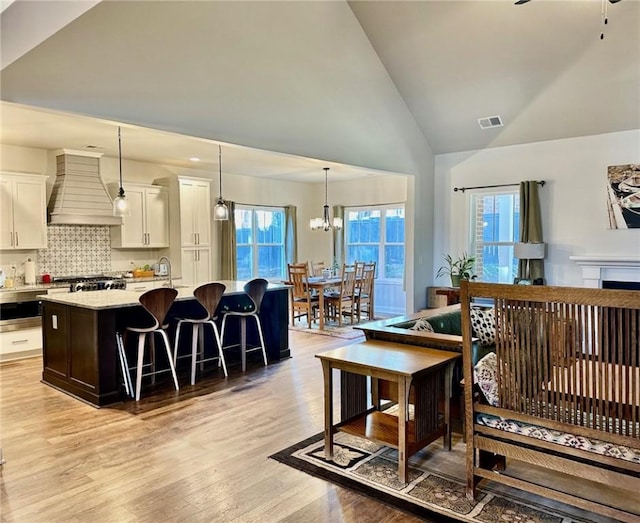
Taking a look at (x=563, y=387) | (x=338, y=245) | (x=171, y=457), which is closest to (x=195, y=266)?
(x=338, y=245)

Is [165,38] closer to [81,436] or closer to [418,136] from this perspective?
[81,436]

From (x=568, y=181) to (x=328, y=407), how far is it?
5270mm

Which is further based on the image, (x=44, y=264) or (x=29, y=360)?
(x=44, y=264)

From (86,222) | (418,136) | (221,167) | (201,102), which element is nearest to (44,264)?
(86,222)

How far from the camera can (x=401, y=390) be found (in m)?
2.64

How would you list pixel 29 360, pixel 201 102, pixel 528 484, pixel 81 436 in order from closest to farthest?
pixel 528 484 < pixel 81 436 < pixel 201 102 < pixel 29 360

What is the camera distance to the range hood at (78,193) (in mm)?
6410

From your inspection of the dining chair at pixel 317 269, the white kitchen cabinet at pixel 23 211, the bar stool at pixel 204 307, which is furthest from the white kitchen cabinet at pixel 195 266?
the bar stool at pixel 204 307

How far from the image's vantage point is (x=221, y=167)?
26.7ft

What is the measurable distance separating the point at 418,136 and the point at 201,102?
396 centimetres

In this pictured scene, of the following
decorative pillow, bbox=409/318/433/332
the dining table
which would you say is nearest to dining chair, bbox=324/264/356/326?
the dining table

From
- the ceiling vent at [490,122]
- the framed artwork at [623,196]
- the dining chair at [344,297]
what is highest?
the ceiling vent at [490,122]

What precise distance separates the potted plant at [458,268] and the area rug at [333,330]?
169 centimetres

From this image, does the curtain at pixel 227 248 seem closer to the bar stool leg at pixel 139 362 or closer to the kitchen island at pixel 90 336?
the kitchen island at pixel 90 336
